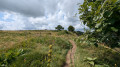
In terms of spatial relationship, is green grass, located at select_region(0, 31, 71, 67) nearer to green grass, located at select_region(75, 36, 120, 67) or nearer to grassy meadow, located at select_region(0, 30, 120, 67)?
grassy meadow, located at select_region(0, 30, 120, 67)

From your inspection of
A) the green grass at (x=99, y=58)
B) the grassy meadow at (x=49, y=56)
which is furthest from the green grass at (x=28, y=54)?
the green grass at (x=99, y=58)

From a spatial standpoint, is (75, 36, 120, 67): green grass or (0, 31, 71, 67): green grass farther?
(75, 36, 120, 67): green grass

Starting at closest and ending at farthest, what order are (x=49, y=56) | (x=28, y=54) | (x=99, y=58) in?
(x=49, y=56), (x=28, y=54), (x=99, y=58)

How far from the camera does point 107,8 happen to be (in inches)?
79.9

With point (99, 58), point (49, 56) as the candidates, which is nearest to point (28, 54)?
point (49, 56)

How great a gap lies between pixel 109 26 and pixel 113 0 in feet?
2.70

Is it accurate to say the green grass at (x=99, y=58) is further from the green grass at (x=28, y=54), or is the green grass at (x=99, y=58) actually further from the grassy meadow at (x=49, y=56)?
the green grass at (x=28, y=54)

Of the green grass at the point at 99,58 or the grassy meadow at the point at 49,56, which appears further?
the green grass at the point at 99,58

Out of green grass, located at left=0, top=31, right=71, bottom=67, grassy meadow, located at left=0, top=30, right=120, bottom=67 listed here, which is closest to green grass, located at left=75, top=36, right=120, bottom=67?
grassy meadow, located at left=0, top=30, right=120, bottom=67

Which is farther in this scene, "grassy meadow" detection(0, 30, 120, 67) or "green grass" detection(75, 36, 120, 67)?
"green grass" detection(75, 36, 120, 67)

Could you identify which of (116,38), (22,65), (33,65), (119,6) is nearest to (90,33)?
(116,38)

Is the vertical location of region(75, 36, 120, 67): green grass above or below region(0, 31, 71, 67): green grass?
below

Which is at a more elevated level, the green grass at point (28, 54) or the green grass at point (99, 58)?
the green grass at point (28, 54)

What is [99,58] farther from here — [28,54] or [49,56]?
[28,54]
